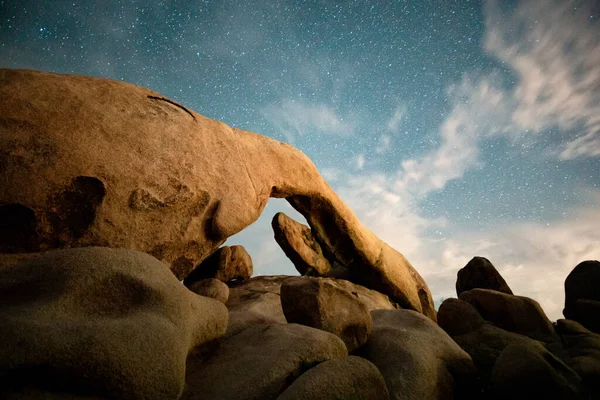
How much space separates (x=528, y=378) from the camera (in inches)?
125

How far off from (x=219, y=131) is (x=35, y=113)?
8.57 feet

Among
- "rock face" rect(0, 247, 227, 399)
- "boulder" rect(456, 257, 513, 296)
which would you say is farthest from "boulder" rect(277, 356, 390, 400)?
"boulder" rect(456, 257, 513, 296)

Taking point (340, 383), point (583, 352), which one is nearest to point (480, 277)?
point (583, 352)

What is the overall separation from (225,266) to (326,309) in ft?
11.5

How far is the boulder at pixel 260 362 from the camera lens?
7.41 feet

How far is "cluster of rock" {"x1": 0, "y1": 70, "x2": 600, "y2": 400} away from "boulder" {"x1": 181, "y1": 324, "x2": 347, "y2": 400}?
1 cm

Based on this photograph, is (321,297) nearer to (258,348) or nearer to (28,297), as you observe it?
(258,348)

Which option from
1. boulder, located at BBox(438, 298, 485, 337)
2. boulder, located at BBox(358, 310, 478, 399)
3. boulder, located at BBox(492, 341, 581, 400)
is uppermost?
boulder, located at BBox(438, 298, 485, 337)

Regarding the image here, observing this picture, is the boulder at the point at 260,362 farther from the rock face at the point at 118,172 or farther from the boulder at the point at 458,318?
the boulder at the point at 458,318

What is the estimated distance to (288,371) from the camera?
7.77 feet

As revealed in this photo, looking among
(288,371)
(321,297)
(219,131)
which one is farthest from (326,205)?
(288,371)

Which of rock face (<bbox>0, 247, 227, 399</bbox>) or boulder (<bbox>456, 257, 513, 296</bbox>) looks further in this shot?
boulder (<bbox>456, 257, 513, 296</bbox>)

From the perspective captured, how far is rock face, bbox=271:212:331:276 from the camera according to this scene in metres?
7.60

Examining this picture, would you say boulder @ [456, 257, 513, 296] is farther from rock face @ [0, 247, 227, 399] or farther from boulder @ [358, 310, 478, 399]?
rock face @ [0, 247, 227, 399]
